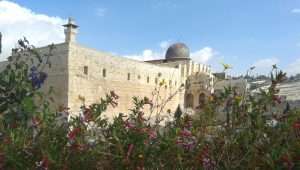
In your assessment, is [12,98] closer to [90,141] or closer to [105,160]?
[90,141]

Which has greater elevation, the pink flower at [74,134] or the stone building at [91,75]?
the stone building at [91,75]

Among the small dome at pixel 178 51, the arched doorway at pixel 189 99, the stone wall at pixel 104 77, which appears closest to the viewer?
the stone wall at pixel 104 77

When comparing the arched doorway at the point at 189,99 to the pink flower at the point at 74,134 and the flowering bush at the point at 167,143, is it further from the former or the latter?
the pink flower at the point at 74,134

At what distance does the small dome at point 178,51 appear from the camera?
3384cm

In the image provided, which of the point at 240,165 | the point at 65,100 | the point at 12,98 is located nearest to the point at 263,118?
the point at 240,165


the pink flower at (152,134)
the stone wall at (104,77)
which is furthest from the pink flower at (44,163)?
the stone wall at (104,77)

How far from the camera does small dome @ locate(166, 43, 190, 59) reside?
3384cm

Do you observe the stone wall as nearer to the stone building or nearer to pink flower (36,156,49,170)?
the stone building

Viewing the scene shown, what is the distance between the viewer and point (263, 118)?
1.61m

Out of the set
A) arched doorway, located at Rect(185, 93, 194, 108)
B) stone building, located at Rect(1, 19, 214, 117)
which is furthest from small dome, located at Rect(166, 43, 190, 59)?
stone building, located at Rect(1, 19, 214, 117)

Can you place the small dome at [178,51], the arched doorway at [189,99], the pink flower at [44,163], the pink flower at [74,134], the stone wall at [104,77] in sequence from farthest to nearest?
the small dome at [178,51]
the arched doorway at [189,99]
the stone wall at [104,77]
the pink flower at [74,134]
the pink flower at [44,163]

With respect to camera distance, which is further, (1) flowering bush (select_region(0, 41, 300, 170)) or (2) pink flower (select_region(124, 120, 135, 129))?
(2) pink flower (select_region(124, 120, 135, 129))

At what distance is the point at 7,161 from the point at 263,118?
1288 mm

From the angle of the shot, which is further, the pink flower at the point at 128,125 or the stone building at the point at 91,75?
the stone building at the point at 91,75
